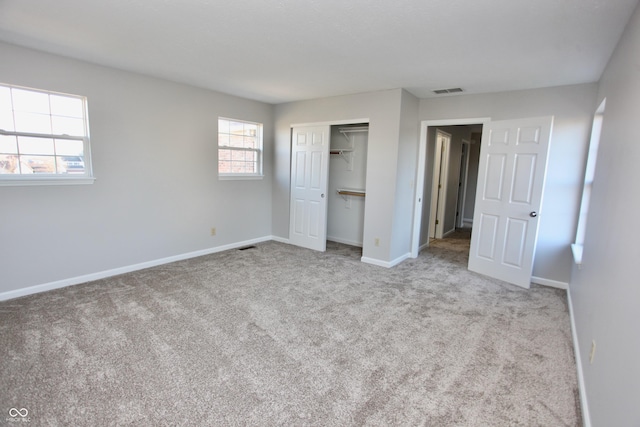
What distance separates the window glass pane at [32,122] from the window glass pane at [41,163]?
0.26m

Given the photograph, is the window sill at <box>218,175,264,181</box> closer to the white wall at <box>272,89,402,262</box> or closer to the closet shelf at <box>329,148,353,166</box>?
the white wall at <box>272,89,402,262</box>

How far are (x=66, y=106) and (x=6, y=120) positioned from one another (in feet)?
1.69

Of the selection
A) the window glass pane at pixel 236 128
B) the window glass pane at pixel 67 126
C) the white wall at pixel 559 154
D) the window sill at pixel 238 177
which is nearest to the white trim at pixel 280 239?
the window sill at pixel 238 177

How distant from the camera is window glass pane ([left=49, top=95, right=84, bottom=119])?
3.28 meters

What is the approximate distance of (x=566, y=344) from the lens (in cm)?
262

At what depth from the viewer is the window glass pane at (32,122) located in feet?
10.1

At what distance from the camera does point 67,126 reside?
3.37m

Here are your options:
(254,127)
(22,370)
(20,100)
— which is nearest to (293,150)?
(254,127)

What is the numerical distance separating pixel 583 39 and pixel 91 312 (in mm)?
4606

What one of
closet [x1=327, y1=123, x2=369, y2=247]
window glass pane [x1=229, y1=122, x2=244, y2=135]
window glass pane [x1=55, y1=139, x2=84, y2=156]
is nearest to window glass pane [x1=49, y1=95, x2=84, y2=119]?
window glass pane [x1=55, y1=139, x2=84, y2=156]

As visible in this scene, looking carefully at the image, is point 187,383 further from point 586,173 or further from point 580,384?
point 586,173

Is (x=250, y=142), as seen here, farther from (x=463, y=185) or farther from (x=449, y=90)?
(x=463, y=185)

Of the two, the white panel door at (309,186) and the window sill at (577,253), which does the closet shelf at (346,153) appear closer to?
the white panel door at (309,186)

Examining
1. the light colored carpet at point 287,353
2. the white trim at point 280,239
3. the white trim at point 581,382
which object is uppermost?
the white trim at point 280,239
